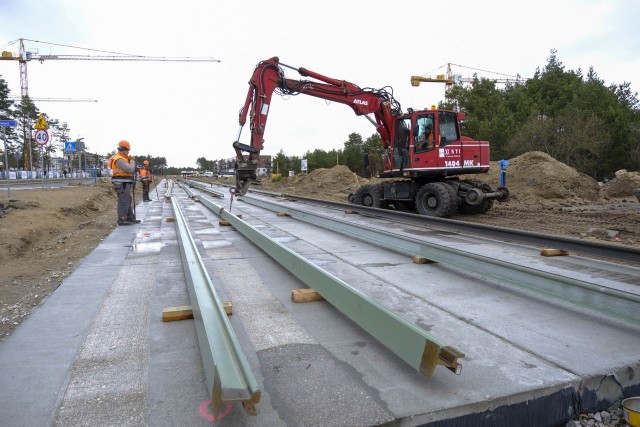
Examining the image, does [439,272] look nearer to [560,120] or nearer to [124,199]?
[124,199]

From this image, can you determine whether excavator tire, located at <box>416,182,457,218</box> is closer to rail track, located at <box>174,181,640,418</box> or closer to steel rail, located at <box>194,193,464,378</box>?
rail track, located at <box>174,181,640,418</box>

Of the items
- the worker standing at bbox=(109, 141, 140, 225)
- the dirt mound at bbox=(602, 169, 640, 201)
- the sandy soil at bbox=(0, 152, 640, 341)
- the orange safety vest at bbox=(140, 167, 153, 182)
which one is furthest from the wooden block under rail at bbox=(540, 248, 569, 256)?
the orange safety vest at bbox=(140, 167, 153, 182)

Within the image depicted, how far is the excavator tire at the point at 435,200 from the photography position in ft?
38.7

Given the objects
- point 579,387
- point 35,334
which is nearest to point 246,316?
point 35,334

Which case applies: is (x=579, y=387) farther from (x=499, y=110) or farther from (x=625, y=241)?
(x=499, y=110)

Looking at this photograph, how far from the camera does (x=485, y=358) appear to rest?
120 inches

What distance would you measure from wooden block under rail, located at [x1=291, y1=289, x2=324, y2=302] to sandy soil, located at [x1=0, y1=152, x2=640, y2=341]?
2.56m

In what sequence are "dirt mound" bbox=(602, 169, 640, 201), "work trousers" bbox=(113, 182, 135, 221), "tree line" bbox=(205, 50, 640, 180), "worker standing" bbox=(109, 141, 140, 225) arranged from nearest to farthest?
"worker standing" bbox=(109, 141, 140, 225) → "work trousers" bbox=(113, 182, 135, 221) → "dirt mound" bbox=(602, 169, 640, 201) → "tree line" bbox=(205, 50, 640, 180)

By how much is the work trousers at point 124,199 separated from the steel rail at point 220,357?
7604 millimetres

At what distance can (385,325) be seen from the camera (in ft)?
10.4

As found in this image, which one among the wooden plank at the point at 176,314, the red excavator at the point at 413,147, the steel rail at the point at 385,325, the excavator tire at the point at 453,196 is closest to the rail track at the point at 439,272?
the steel rail at the point at 385,325

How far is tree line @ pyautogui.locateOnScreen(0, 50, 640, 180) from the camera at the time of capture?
110 feet

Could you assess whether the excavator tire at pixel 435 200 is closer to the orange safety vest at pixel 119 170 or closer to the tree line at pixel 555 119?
the tree line at pixel 555 119

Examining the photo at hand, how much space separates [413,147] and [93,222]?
937 centimetres
